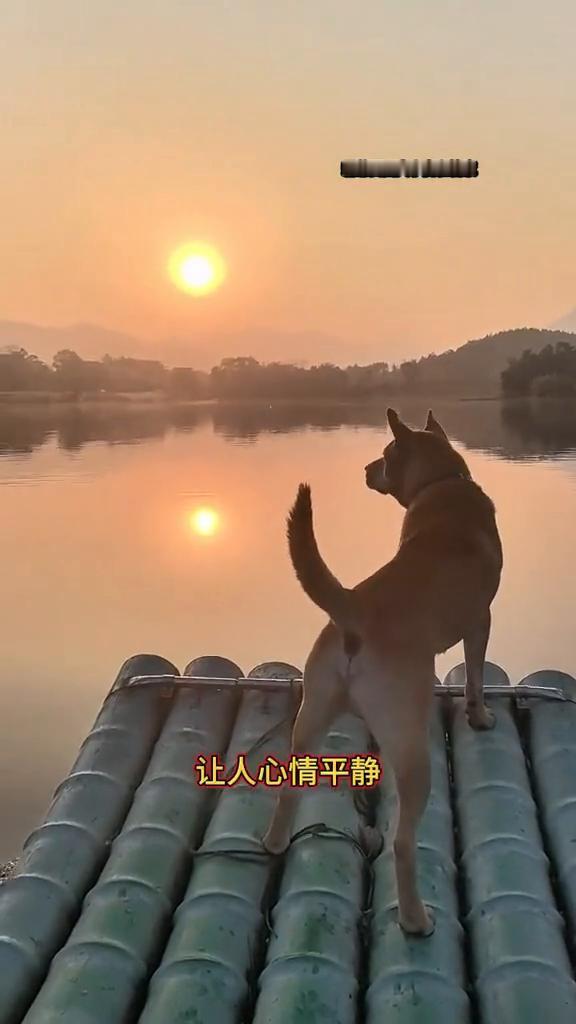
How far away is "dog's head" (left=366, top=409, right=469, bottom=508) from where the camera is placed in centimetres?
143

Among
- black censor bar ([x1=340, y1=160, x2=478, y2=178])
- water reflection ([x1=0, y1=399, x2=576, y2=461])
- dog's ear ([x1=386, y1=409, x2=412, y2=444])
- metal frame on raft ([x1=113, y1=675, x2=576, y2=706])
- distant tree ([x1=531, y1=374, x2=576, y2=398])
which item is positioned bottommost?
metal frame on raft ([x1=113, y1=675, x2=576, y2=706])

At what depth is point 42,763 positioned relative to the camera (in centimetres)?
231

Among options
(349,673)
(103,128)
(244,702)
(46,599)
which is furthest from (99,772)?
(103,128)

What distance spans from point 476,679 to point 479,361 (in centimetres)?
174

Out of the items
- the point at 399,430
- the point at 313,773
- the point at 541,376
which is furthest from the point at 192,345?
the point at 313,773

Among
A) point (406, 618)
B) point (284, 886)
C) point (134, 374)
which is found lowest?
point (284, 886)

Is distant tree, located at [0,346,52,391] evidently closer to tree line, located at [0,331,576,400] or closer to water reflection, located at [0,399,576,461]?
tree line, located at [0,331,576,400]

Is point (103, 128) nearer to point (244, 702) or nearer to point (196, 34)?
point (196, 34)

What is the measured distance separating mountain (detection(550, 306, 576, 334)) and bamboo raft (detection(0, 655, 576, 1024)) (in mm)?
1589

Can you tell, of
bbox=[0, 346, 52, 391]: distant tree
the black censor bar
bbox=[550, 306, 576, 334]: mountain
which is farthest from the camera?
bbox=[0, 346, 52, 391]: distant tree

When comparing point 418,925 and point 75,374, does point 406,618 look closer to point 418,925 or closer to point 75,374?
point 418,925

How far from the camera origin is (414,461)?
56.6 inches

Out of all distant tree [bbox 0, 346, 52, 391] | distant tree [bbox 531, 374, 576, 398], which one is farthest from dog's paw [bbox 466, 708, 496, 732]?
distant tree [bbox 0, 346, 52, 391]

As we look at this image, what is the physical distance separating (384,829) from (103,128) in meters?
2.14
